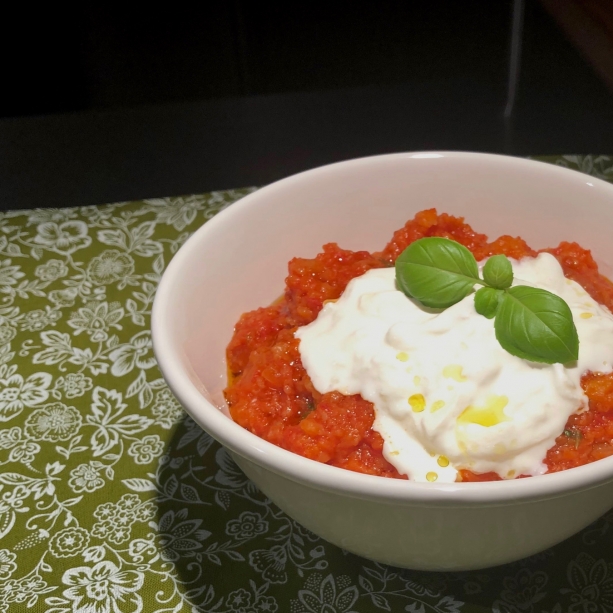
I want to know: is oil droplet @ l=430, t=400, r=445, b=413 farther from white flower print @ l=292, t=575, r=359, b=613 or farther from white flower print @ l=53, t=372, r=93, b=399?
white flower print @ l=53, t=372, r=93, b=399

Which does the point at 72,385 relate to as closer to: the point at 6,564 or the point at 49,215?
the point at 6,564

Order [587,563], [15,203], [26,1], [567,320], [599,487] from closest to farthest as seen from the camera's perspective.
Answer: [599,487] → [567,320] → [587,563] → [26,1] → [15,203]

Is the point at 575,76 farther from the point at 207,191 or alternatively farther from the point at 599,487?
the point at 599,487

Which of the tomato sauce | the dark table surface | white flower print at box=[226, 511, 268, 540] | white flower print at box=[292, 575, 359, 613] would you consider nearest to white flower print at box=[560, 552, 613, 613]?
the tomato sauce

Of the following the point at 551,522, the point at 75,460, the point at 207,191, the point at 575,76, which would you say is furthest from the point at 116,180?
the point at 551,522

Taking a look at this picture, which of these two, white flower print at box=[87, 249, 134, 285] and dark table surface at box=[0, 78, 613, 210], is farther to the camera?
dark table surface at box=[0, 78, 613, 210]

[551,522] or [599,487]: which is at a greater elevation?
[599,487]
